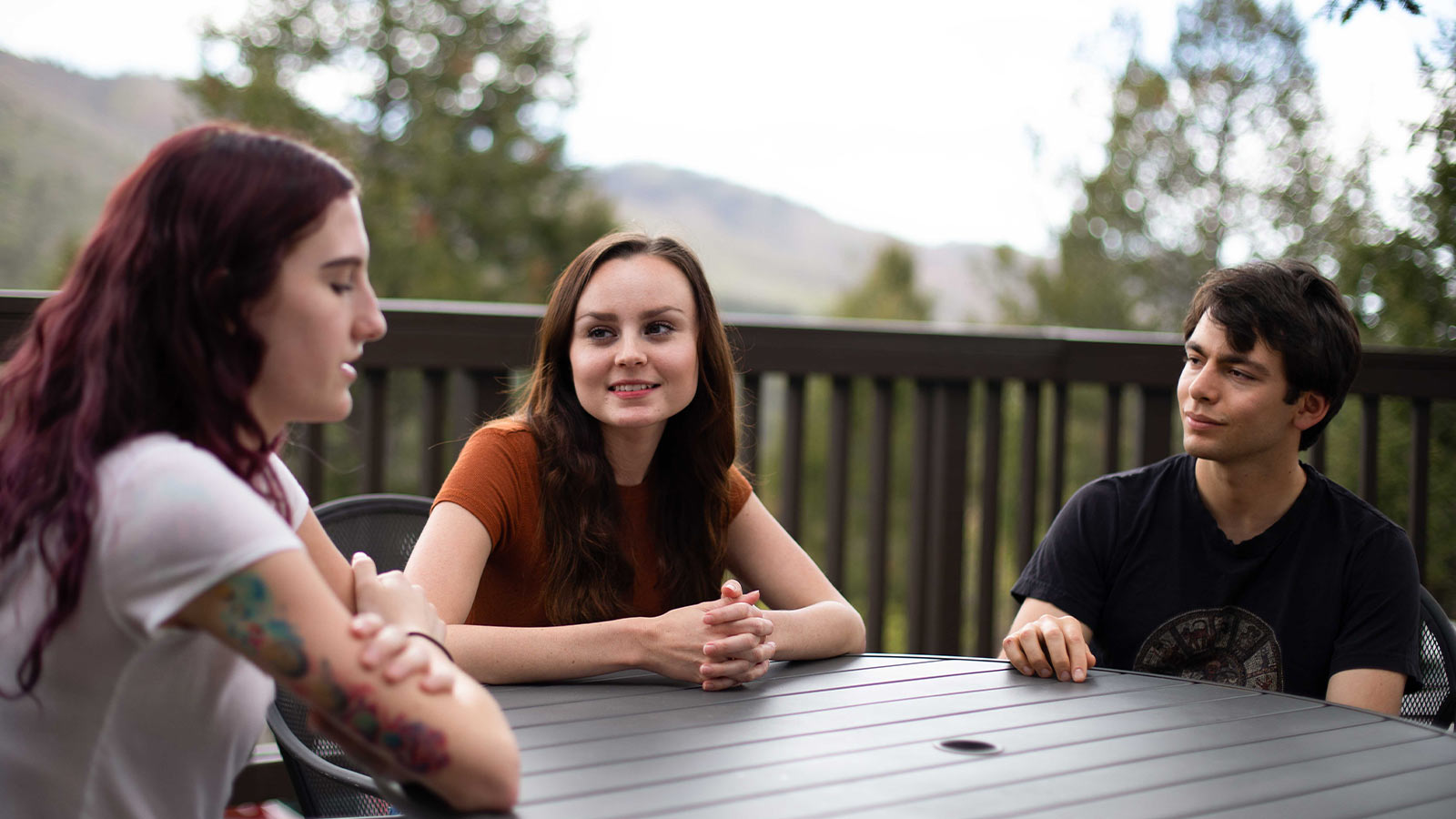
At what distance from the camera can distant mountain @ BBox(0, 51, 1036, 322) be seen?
51.7 ft

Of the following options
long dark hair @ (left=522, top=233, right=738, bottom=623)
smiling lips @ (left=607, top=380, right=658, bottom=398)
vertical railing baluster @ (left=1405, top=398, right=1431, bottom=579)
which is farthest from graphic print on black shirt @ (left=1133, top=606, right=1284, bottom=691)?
vertical railing baluster @ (left=1405, top=398, right=1431, bottom=579)

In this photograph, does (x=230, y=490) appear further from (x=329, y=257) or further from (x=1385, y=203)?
(x=1385, y=203)

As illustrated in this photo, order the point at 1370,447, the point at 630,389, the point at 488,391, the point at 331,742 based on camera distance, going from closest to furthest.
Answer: the point at 331,742 → the point at 630,389 → the point at 488,391 → the point at 1370,447

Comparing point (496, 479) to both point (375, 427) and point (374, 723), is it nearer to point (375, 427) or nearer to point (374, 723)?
point (374, 723)

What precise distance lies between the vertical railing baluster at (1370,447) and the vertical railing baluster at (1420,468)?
0.34 ft

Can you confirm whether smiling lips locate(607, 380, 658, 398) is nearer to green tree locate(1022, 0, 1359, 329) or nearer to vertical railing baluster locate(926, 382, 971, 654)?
vertical railing baluster locate(926, 382, 971, 654)

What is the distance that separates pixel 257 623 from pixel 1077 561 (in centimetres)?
143

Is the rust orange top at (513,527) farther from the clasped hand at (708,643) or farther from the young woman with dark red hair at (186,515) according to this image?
the young woman with dark red hair at (186,515)

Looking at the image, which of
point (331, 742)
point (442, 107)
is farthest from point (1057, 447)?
point (442, 107)

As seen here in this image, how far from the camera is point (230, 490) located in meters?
0.96

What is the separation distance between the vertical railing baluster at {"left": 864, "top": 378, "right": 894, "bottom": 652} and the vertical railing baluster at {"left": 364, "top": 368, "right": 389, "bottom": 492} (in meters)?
1.32

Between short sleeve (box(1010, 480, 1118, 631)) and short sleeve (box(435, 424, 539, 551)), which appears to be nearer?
short sleeve (box(435, 424, 539, 551))

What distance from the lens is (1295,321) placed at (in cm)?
194

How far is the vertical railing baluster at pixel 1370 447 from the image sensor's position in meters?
3.27
